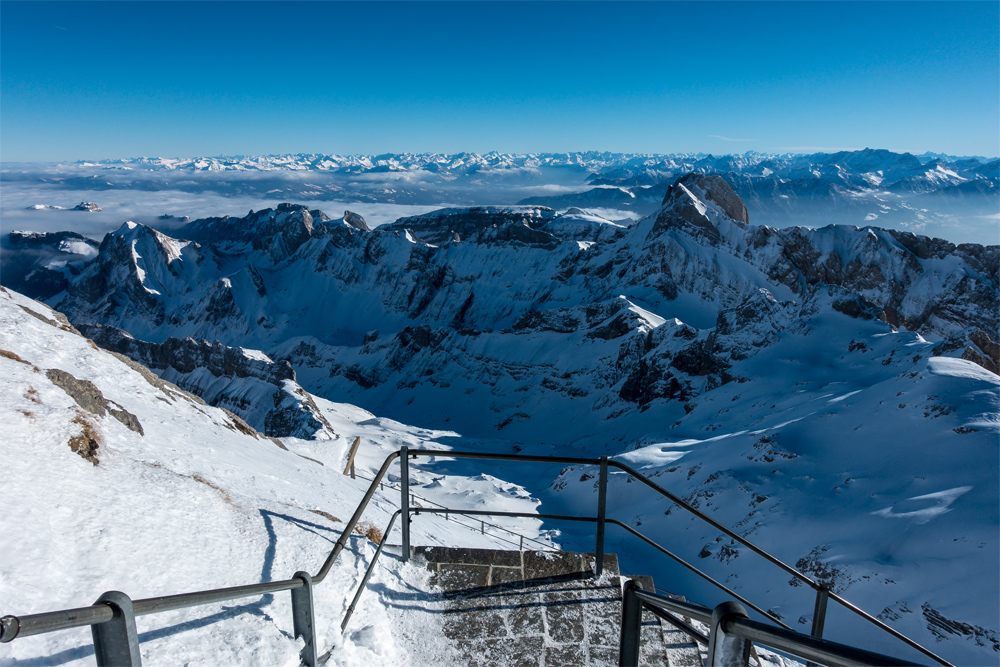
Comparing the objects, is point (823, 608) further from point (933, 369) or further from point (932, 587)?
point (933, 369)

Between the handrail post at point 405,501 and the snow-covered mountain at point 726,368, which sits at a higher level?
the handrail post at point 405,501

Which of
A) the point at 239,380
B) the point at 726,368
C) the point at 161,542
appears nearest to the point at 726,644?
the point at 161,542

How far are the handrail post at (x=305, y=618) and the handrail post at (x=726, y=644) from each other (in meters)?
2.64

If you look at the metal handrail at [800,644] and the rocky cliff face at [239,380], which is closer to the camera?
the metal handrail at [800,644]

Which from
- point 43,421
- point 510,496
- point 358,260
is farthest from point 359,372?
point 43,421

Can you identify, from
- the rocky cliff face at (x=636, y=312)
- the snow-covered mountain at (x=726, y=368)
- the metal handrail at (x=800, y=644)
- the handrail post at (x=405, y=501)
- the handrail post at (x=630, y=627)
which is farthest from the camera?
the rocky cliff face at (x=636, y=312)

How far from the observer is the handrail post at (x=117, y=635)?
229 cm

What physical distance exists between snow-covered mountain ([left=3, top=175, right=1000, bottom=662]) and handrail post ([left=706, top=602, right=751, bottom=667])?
19.0 m

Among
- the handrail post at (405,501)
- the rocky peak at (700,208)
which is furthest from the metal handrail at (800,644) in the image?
the rocky peak at (700,208)

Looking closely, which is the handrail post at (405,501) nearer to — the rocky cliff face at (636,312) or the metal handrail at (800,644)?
the metal handrail at (800,644)

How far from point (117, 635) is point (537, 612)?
3.56 metres

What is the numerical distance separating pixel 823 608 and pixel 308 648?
4.99 meters

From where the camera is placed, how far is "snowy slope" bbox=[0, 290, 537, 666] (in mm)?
3928

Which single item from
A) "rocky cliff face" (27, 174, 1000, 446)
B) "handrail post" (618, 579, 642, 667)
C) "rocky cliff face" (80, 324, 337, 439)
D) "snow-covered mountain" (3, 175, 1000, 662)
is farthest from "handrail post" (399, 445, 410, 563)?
"rocky cliff face" (27, 174, 1000, 446)
